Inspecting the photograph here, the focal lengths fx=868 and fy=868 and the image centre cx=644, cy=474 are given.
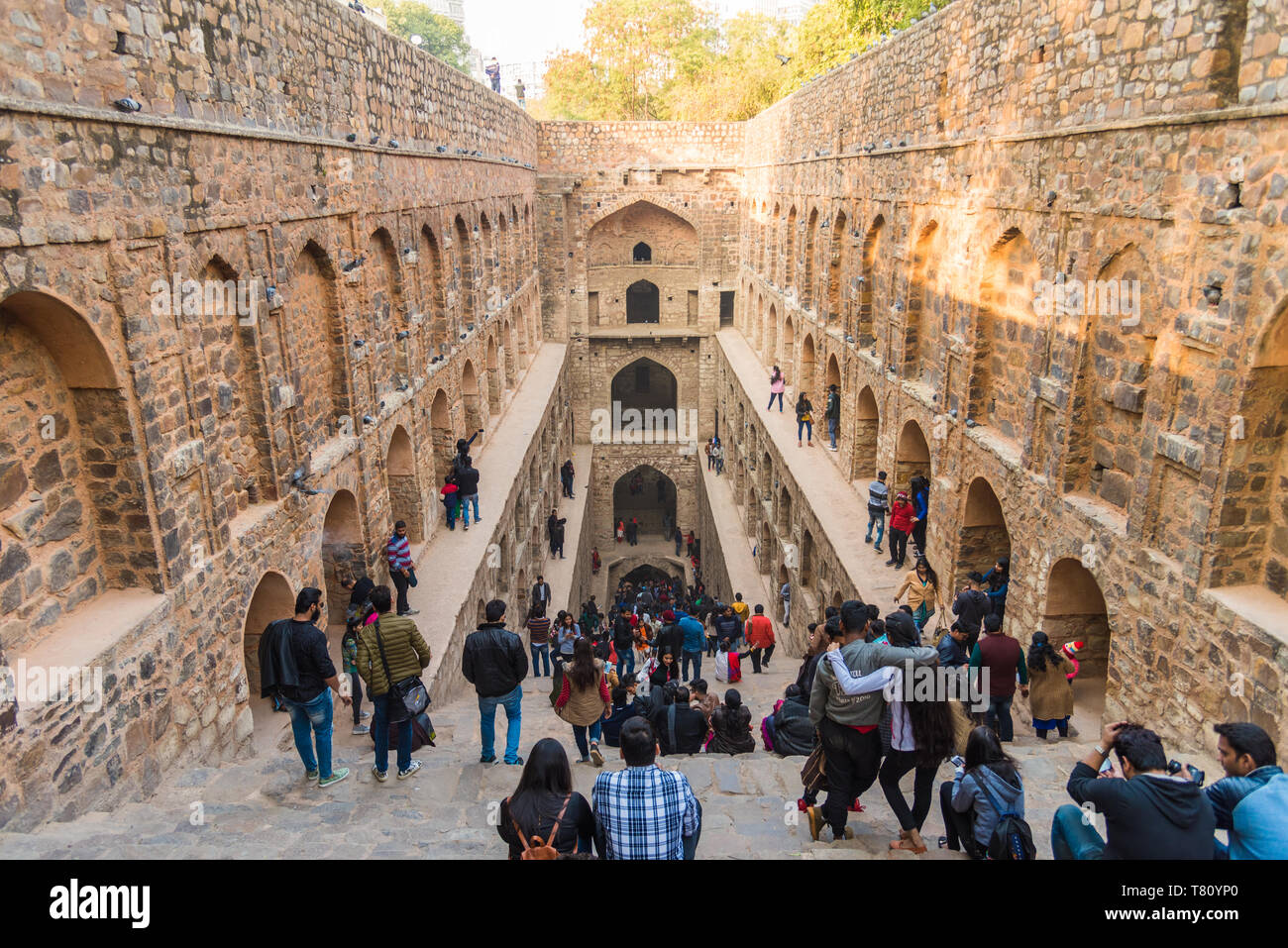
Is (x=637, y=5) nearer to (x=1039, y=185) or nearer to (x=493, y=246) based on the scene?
(x=493, y=246)

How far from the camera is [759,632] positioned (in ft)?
36.9

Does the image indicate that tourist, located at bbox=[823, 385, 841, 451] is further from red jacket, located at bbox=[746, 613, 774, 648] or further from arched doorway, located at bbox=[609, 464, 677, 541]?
arched doorway, located at bbox=[609, 464, 677, 541]

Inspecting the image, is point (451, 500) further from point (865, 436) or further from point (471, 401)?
point (865, 436)

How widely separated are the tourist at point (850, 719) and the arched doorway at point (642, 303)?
76.6ft

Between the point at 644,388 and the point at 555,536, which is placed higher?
the point at 644,388

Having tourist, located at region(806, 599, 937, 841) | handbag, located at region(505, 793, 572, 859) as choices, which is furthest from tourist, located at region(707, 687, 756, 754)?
handbag, located at region(505, 793, 572, 859)

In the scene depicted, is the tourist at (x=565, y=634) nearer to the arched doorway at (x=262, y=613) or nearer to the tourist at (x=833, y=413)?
the arched doorway at (x=262, y=613)

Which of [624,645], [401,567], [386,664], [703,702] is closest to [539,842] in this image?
[386,664]

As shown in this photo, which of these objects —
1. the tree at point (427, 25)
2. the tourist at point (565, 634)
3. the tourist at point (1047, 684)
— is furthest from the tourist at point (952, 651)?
the tree at point (427, 25)

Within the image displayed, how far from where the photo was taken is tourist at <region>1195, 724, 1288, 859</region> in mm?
3146

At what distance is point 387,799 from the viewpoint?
5.58 m

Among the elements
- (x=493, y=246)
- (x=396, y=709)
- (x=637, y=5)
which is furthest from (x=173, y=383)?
(x=637, y=5)

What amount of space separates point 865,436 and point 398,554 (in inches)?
290

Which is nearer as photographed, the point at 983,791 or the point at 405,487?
the point at 983,791
